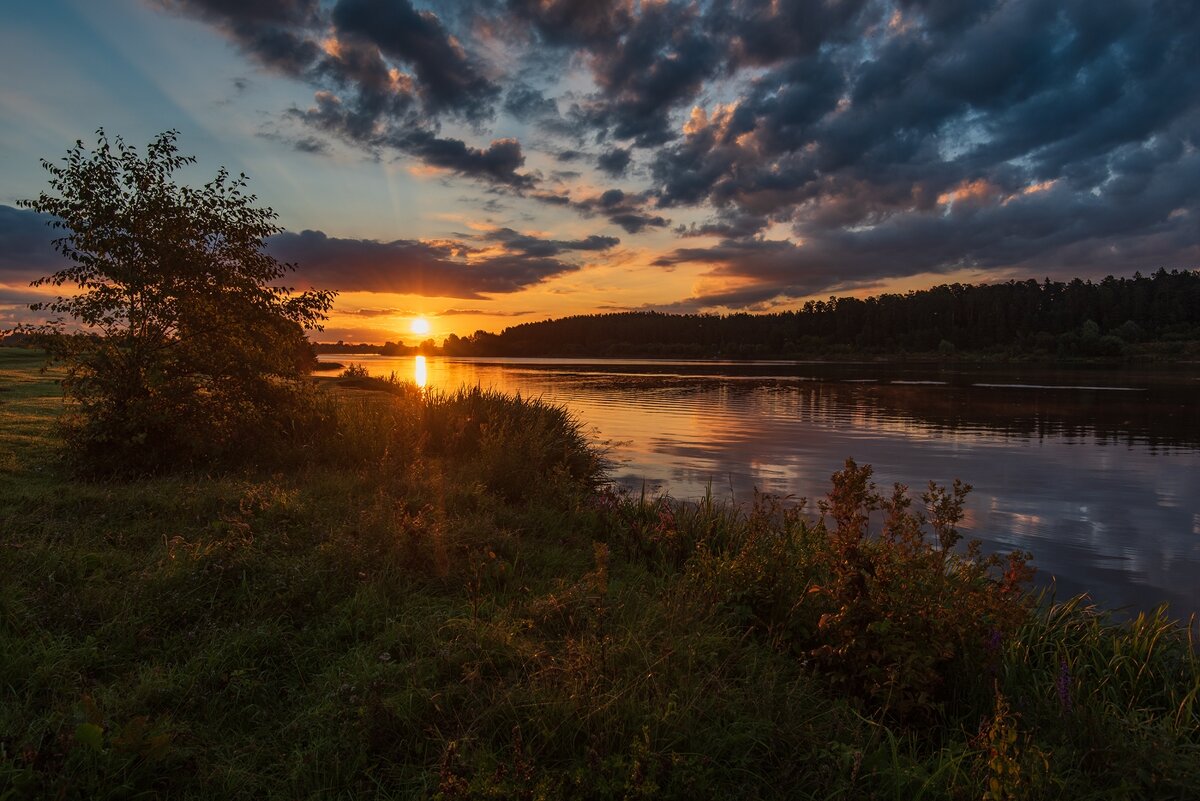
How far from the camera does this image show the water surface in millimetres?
11149

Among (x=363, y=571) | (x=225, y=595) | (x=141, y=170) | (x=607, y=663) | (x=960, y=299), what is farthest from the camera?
(x=960, y=299)

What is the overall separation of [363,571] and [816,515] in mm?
9786

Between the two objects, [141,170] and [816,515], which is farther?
[816,515]

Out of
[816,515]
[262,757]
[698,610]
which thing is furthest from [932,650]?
[816,515]

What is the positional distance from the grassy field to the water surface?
177 inches

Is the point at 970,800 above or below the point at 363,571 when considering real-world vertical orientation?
below

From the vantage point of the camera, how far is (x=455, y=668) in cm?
461

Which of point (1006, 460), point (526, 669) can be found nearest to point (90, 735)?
point (526, 669)

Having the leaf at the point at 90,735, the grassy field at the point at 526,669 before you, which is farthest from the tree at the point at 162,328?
the leaf at the point at 90,735

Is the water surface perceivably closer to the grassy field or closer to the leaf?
the grassy field

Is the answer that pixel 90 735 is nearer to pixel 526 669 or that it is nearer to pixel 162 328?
pixel 526 669

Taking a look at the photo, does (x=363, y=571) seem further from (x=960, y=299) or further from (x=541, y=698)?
(x=960, y=299)

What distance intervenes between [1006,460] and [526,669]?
20.5m

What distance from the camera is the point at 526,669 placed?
461 centimetres
